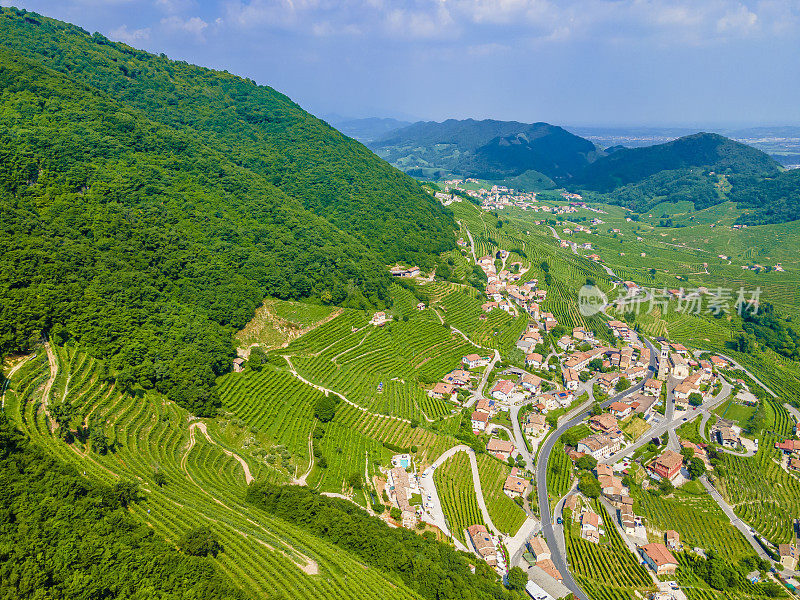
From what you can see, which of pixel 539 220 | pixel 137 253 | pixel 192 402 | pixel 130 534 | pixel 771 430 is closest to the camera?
pixel 130 534

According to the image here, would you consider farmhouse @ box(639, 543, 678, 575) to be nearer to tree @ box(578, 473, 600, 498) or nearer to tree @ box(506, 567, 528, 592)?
tree @ box(578, 473, 600, 498)

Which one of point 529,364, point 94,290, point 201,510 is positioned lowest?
point 529,364

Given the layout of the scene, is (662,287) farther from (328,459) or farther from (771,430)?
(328,459)

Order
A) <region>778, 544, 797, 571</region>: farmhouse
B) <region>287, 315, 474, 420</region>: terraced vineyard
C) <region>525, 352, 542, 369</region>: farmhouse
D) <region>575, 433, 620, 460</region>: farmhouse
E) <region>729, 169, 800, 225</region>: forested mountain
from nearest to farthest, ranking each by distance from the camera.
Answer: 1. <region>778, 544, 797, 571</region>: farmhouse
2. <region>287, 315, 474, 420</region>: terraced vineyard
3. <region>575, 433, 620, 460</region>: farmhouse
4. <region>525, 352, 542, 369</region>: farmhouse
5. <region>729, 169, 800, 225</region>: forested mountain

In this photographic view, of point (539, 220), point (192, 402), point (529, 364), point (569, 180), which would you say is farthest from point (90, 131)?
point (569, 180)

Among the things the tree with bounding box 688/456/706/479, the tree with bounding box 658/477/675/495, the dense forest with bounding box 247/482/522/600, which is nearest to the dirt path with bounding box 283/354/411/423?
the dense forest with bounding box 247/482/522/600

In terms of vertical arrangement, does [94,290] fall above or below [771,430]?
above

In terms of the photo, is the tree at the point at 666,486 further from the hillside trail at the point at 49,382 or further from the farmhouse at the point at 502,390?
the hillside trail at the point at 49,382
